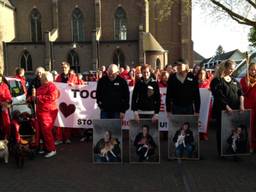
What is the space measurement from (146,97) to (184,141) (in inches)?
49.6

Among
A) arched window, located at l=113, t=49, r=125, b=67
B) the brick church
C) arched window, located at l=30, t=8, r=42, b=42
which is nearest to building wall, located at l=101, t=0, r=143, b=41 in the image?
the brick church

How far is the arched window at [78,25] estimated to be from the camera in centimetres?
5338

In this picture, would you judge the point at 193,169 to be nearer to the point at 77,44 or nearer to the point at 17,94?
the point at 17,94

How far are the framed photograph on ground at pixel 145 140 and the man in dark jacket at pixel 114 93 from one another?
0.60 m

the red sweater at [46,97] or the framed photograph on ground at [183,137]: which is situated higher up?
the red sweater at [46,97]

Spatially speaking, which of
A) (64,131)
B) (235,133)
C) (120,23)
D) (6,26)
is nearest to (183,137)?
(235,133)

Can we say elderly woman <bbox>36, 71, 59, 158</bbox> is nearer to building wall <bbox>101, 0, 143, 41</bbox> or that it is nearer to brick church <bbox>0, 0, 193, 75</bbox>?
brick church <bbox>0, 0, 193, 75</bbox>

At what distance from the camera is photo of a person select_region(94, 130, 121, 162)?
301 inches

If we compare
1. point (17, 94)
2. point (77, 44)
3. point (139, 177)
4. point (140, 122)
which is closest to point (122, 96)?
point (140, 122)

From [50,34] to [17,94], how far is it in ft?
126

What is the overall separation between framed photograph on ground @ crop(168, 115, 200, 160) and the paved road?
0.18 m

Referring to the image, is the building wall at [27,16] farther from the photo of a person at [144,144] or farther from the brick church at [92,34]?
the photo of a person at [144,144]

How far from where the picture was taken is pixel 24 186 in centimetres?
635

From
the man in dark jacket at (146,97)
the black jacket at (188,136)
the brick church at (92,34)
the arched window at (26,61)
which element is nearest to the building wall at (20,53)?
the brick church at (92,34)
